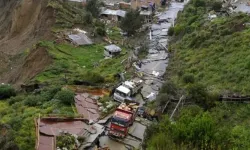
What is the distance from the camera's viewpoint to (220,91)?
20578 millimetres

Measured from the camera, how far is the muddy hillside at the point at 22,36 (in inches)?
1448

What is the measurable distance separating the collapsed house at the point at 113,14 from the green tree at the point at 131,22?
33.0ft

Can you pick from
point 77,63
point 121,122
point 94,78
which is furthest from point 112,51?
point 121,122

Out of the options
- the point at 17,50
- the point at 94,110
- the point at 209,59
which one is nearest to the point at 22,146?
the point at 94,110

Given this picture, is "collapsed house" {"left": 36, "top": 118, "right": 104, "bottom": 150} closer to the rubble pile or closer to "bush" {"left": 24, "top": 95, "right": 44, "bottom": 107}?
"bush" {"left": 24, "top": 95, "right": 44, "bottom": 107}

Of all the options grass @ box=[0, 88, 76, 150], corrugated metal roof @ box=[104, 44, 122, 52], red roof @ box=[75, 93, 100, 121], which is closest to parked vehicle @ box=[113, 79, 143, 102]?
red roof @ box=[75, 93, 100, 121]

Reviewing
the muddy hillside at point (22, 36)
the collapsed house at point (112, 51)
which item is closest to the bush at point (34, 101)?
the muddy hillside at point (22, 36)

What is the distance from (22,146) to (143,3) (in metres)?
46.9

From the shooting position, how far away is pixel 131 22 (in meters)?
46.0

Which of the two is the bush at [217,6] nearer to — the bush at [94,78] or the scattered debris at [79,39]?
the scattered debris at [79,39]

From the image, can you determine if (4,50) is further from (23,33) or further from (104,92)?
(104,92)

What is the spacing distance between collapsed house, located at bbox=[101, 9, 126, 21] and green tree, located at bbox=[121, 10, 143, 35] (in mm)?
10069

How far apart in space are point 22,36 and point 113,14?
1469 centimetres

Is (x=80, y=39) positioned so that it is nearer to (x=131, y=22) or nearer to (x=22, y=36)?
(x=131, y=22)
